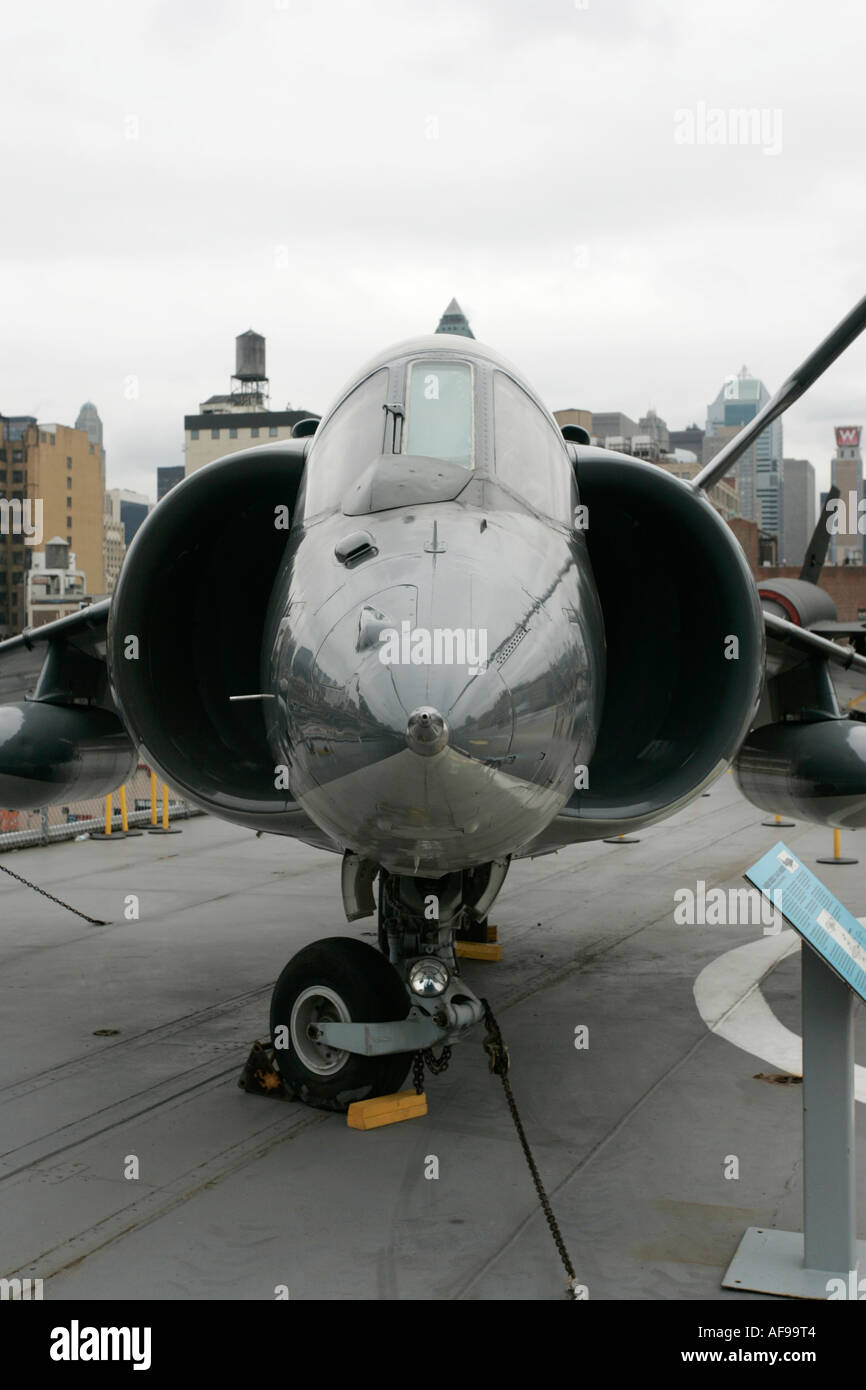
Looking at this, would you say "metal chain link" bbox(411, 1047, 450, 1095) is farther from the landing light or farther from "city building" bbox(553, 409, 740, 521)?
"city building" bbox(553, 409, 740, 521)

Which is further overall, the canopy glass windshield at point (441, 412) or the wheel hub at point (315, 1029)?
the wheel hub at point (315, 1029)

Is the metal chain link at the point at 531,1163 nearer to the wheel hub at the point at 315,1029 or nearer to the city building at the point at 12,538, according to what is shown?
the wheel hub at the point at 315,1029

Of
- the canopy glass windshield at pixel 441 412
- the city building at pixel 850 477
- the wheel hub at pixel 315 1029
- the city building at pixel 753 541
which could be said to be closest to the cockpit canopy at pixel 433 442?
the canopy glass windshield at pixel 441 412

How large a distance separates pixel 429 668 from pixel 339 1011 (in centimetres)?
248

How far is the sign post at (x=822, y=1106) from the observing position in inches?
174

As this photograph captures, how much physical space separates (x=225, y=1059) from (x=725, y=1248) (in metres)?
3.39

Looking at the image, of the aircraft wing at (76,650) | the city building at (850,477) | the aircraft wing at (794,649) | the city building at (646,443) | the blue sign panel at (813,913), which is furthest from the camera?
the city building at (850,477)

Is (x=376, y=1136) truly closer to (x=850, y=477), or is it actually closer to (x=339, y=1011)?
(x=339, y=1011)

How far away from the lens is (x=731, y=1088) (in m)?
6.76

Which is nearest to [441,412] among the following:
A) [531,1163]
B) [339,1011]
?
[339,1011]

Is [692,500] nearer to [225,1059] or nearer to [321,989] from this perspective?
[321,989]

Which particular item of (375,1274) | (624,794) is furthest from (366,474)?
(375,1274)

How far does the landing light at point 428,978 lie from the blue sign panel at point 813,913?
1763 mm

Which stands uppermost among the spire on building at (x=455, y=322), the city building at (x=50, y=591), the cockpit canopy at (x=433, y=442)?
the city building at (x=50, y=591)
